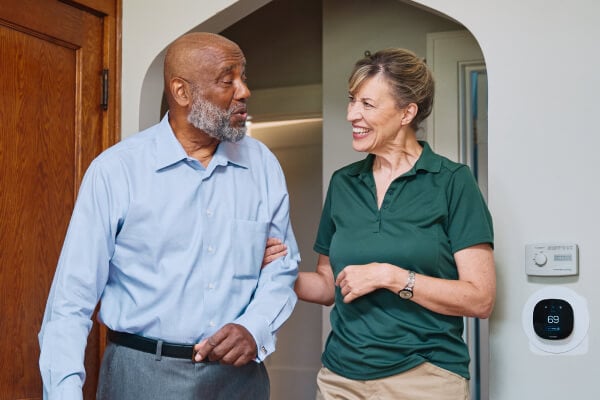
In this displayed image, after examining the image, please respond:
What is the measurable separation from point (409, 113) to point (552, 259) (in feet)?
1.90

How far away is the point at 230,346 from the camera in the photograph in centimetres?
183

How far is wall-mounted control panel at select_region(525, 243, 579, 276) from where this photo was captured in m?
2.28

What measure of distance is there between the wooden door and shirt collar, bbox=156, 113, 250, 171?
0.58m

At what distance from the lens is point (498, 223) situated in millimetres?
2385

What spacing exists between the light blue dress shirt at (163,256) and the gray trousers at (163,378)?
6 cm

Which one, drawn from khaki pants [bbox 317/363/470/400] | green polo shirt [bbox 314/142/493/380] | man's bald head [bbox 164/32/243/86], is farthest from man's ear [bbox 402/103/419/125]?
khaki pants [bbox 317/363/470/400]

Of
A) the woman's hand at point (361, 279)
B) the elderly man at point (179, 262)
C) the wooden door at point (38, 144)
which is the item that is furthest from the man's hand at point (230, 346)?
the wooden door at point (38, 144)

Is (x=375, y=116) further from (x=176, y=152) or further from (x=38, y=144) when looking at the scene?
(x=38, y=144)

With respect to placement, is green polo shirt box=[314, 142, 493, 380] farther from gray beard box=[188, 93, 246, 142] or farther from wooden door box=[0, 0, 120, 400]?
wooden door box=[0, 0, 120, 400]

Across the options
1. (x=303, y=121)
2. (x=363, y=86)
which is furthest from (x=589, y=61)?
(x=303, y=121)

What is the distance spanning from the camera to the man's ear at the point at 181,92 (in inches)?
81.0

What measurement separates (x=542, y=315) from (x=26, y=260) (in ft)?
4.86

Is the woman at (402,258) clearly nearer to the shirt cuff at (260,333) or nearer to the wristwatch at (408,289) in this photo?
the wristwatch at (408,289)

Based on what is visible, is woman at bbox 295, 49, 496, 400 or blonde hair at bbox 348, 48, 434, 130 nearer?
woman at bbox 295, 49, 496, 400
